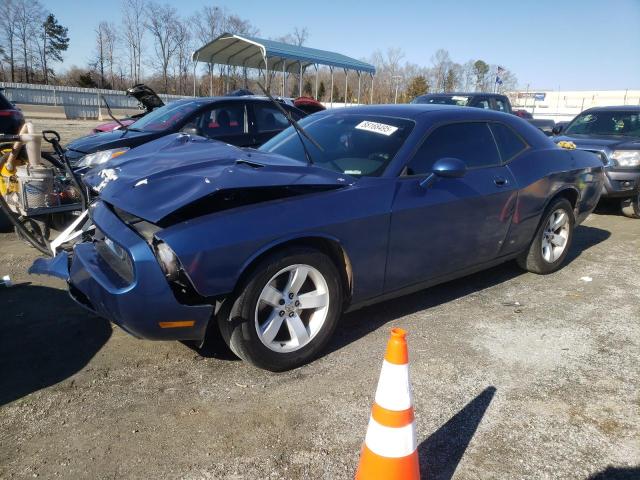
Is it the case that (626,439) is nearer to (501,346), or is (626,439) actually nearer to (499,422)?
(499,422)

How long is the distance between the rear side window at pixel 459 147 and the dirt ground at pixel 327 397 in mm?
1163

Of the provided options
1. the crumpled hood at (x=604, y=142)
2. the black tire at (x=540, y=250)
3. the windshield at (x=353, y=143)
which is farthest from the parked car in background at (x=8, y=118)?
the crumpled hood at (x=604, y=142)

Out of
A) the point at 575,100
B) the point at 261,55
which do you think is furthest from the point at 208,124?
the point at 575,100

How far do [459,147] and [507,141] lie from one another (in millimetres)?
715

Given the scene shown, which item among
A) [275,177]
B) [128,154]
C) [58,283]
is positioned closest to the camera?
[275,177]

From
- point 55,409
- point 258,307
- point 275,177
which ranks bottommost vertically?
point 55,409

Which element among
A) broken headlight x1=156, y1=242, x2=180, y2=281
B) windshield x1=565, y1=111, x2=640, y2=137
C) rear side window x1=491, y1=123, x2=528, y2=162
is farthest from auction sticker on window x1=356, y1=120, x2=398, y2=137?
windshield x1=565, y1=111, x2=640, y2=137

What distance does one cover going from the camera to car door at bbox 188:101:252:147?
750cm

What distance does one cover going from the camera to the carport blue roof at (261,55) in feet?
61.4

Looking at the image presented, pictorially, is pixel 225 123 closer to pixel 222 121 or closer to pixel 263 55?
pixel 222 121

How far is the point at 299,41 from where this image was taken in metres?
40.9

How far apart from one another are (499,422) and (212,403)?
1497mm

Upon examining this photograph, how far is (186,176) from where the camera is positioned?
115 inches

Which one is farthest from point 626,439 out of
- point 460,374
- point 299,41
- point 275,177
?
point 299,41
